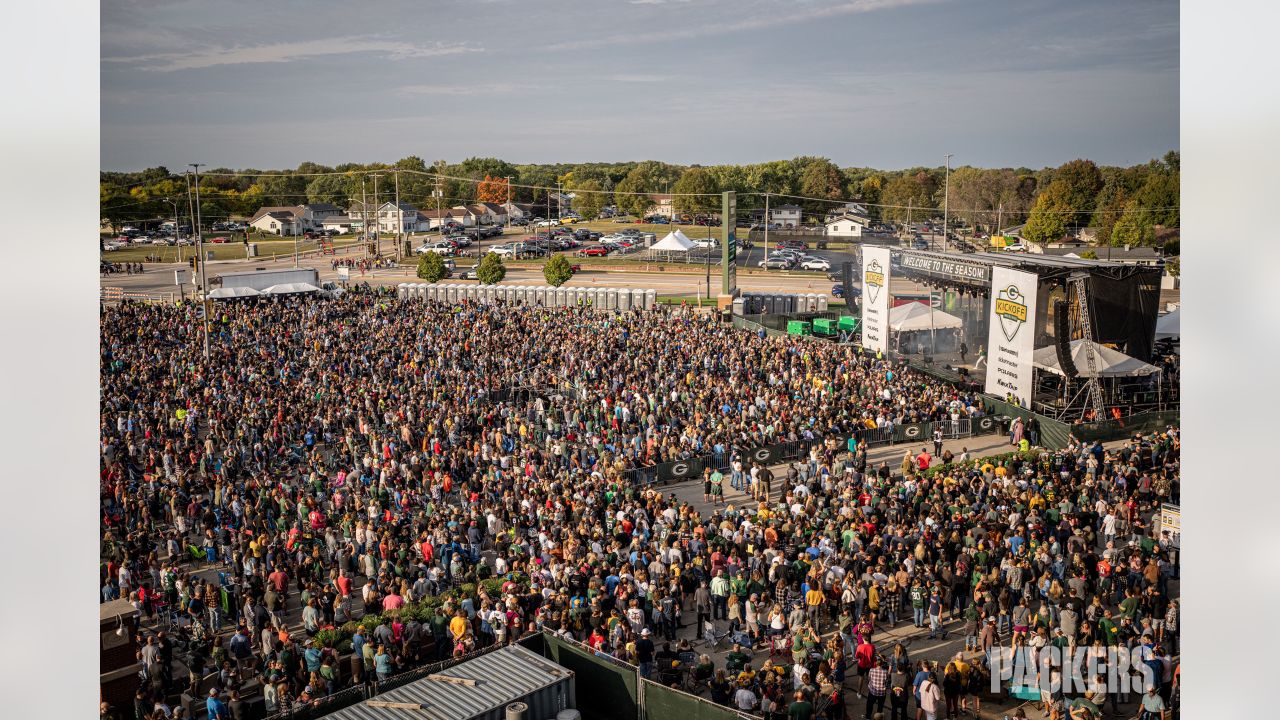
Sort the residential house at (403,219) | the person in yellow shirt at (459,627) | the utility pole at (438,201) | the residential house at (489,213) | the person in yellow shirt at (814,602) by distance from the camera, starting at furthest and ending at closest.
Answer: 1. the residential house at (489,213)
2. the residential house at (403,219)
3. the utility pole at (438,201)
4. the person in yellow shirt at (814,602)
5. the person in yellow shirt at (459,627)

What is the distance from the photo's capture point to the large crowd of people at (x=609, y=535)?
1154 centimetres

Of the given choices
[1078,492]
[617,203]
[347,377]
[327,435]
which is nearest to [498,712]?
[1078,492]

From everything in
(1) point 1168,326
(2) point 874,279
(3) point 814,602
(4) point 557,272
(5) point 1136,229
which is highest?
(5) point 1136,229

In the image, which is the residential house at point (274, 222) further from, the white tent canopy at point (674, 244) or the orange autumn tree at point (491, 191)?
the white tent canopy at point (674, 244)

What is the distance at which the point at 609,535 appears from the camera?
49.3 feet

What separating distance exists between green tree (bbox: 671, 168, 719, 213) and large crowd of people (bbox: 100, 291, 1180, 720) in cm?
7528

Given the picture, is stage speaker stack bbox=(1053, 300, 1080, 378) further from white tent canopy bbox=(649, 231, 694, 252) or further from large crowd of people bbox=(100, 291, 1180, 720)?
white tent canopy bbox=(649, 231, 694, 252)

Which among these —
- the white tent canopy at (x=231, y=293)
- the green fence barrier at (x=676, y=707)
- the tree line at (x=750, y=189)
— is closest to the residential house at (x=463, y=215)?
the tree line at (x=750, y=189)

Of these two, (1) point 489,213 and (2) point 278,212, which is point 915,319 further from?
(1) point 489,213

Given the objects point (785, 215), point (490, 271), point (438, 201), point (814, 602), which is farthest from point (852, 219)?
point (814, 602)

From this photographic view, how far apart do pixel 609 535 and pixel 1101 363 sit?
47.9 ft

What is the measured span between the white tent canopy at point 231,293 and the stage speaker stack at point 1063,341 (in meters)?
31.6

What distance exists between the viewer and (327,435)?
71.1 ft

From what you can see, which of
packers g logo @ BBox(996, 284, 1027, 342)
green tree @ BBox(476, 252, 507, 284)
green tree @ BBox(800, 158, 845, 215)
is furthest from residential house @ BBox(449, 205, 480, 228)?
packers g logo @ BBox(996, 284, 1027, 342)
